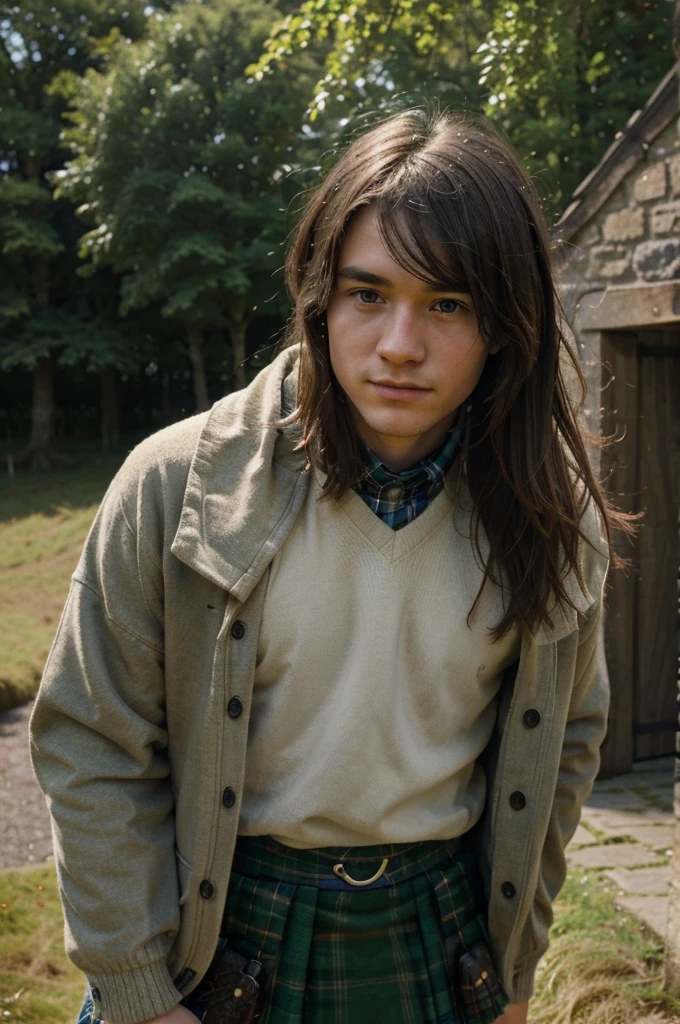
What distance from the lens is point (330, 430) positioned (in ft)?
5.28

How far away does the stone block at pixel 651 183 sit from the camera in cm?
484

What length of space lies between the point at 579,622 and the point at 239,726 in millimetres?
614

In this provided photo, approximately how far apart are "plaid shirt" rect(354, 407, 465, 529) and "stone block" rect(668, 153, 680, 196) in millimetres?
3594

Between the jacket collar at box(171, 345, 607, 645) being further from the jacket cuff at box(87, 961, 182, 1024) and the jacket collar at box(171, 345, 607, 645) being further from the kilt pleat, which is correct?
the jacket cuff at box(87, 961, 182, 1024)

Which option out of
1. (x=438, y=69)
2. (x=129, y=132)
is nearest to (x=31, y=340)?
(x=129, y=132)

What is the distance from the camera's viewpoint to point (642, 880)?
423 cm

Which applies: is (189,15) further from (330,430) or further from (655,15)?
(330,430)

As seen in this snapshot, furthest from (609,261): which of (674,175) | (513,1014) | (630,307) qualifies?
(513,1014)

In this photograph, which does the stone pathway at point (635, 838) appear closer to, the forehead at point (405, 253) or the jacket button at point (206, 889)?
the jacket button at point (206, 889)

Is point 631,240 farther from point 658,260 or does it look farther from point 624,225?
point 658,260

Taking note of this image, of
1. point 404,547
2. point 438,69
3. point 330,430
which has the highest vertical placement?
point 438,69

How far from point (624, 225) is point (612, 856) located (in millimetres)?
2909

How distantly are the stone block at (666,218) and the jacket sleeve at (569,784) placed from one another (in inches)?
136

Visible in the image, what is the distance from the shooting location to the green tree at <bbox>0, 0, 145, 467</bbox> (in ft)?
61.5
